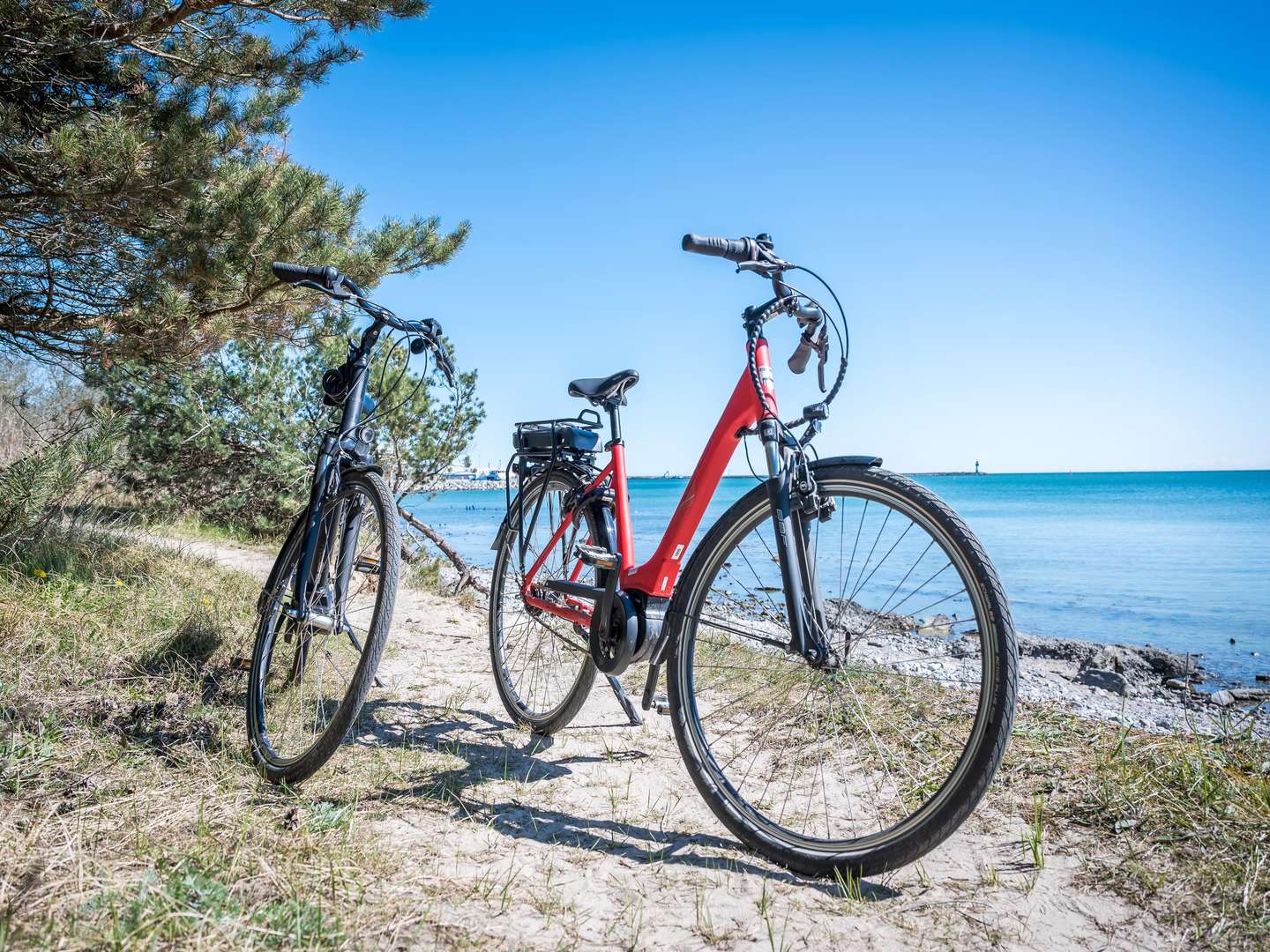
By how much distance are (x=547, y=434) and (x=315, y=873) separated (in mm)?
1918

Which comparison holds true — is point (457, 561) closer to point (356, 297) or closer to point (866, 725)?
point (356, 297)

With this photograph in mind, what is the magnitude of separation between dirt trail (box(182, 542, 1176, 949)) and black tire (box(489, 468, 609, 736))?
39cm

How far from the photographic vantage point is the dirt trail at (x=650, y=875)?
1519mm

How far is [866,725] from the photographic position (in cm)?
209

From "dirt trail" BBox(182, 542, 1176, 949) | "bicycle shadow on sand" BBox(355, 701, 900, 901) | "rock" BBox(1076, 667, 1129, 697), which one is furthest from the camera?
"rock" BBox(1076, 667, 1129, 697)

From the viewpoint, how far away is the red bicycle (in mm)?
1754

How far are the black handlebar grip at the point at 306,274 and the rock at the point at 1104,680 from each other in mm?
7538

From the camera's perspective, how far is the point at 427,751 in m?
2.65

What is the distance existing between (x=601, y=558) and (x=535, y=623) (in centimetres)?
82

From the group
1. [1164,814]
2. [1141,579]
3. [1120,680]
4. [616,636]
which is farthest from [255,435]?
[1141,579]

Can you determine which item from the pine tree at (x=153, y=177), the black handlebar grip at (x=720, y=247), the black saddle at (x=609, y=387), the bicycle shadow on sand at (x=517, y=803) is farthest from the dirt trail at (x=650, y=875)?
the pine tree at (x=153, y=177)

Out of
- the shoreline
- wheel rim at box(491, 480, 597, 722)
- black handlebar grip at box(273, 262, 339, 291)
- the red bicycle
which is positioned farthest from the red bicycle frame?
the shoreline

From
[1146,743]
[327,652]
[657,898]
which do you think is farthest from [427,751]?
[1146,743]

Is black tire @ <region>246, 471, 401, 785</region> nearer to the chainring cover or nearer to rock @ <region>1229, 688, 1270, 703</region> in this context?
the chainring cover
